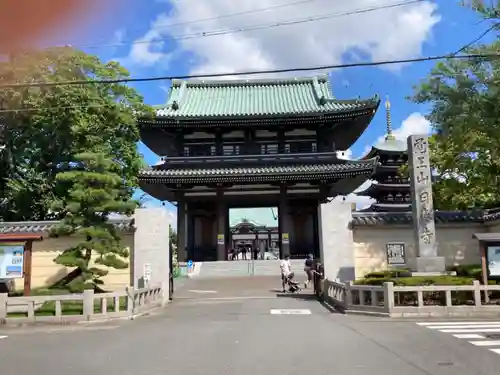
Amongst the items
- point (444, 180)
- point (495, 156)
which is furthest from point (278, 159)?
point (495, 156)

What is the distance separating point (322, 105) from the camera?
33.0 m

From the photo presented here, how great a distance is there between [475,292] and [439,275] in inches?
64.4

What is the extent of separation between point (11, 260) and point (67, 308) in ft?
7.94

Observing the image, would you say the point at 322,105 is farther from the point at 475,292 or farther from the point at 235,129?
the point at 475,292

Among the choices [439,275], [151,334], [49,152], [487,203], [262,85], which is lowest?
[151,334]

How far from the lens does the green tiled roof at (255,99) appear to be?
31.6m

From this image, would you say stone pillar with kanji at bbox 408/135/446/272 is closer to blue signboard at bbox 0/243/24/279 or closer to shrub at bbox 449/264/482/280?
shrub at bbox 449/264/482/280

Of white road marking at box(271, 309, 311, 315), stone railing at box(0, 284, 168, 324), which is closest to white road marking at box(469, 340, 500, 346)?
white road marking at box(271, 309, 311, 315)

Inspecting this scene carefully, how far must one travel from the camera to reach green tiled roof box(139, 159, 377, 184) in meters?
29.5

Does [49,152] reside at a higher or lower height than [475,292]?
higher

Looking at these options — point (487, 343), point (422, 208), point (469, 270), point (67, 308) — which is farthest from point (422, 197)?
point (67, 308)

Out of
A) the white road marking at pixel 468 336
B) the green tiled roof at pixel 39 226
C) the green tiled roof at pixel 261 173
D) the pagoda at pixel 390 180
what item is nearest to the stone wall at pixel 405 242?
the green tiled roof at pixel 39 226

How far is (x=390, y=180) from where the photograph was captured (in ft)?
131

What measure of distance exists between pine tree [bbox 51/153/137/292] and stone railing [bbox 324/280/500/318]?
751 centimetres
